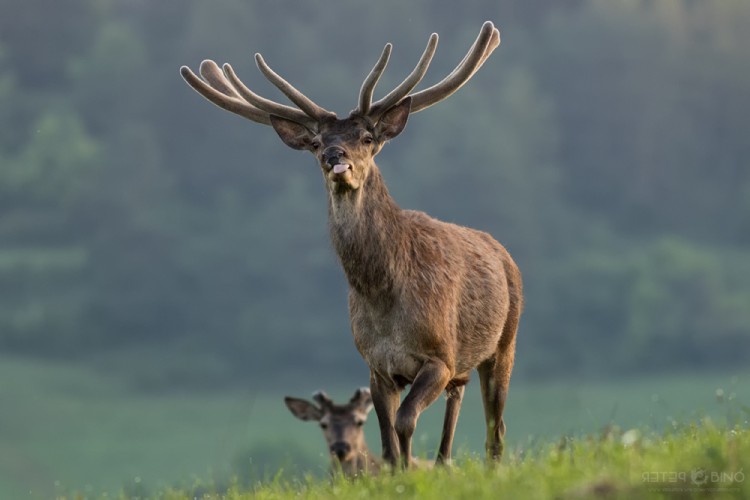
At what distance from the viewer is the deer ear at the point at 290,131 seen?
895 centimetres

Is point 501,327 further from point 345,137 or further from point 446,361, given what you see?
point 345,137

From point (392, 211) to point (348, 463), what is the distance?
4716 mm

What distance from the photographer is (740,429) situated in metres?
6.84

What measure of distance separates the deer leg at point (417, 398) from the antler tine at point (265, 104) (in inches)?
85.5

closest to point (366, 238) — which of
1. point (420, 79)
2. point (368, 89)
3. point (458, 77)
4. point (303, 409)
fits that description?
point (368, 89)

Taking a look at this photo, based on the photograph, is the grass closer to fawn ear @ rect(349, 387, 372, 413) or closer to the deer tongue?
the deer tongue

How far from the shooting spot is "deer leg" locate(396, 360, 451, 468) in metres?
7.88

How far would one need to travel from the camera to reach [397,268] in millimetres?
8391

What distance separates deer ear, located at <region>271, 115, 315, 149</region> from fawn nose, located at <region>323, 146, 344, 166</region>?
94 centimetres

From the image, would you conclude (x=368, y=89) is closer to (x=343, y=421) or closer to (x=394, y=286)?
(x=394, y=286)

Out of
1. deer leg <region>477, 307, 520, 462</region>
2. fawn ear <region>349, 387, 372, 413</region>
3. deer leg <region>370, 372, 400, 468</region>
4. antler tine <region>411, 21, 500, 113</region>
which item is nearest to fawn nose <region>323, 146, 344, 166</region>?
antler tine <region>411, 21, 500, 113</region>

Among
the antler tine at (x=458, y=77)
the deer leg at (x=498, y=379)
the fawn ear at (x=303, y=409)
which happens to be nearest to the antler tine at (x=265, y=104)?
the antler tine at (x=458, y=77)

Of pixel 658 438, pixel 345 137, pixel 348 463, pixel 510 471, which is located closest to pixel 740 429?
pixel 658 438

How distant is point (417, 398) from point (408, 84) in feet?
8.64
